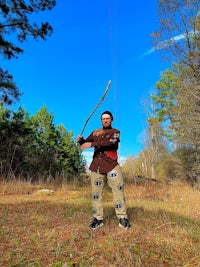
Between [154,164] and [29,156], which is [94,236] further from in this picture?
[154,164]

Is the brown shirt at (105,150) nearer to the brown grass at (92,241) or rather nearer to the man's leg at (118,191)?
the man's leg at (118,191)

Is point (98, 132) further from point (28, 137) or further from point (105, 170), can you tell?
point (28, 137)

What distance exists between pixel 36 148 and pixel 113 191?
30.1 feet

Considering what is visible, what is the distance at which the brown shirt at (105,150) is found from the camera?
338 cm

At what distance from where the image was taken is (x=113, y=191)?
11.0 ft

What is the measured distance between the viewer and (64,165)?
12883 millimetres

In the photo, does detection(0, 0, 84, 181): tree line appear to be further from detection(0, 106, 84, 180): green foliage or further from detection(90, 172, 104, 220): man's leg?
detection(90, 172, 104, 220): man's leg

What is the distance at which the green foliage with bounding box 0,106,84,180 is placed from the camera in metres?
10.4

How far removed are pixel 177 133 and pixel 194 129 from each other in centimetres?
223

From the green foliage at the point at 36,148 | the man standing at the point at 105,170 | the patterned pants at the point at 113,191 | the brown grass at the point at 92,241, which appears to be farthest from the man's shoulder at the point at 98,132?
the green foliage at the point at 36,148

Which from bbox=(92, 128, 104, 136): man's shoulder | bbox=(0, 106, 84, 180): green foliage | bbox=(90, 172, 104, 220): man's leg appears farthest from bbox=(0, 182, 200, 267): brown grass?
bbox=(0, 106, 84, 180): green foliage

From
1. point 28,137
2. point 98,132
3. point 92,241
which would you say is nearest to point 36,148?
point 28,137

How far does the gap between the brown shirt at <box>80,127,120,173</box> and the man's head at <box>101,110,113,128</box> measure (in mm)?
78

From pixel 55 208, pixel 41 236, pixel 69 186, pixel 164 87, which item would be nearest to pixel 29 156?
pixel 69 186
